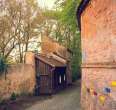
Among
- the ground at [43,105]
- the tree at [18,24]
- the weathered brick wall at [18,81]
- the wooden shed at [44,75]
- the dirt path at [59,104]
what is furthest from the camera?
the tree at [18,24]

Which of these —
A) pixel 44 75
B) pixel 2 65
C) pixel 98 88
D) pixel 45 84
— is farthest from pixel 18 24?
pixel 98 88

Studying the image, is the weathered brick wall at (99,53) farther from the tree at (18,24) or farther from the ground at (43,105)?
the tree at (18,24)

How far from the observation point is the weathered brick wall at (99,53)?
10.5m

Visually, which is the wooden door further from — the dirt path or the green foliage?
the green foliage

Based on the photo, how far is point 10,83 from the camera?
20359mm

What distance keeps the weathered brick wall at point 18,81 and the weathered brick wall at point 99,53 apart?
258 inches

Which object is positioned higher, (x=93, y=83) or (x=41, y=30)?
(x=41, y=30)

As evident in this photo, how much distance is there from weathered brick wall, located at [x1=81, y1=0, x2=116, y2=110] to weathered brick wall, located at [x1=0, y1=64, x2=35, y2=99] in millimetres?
6543

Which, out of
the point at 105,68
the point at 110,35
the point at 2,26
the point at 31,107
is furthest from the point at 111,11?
the point at 2,26

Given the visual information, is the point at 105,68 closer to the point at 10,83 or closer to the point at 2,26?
the point at 10,83

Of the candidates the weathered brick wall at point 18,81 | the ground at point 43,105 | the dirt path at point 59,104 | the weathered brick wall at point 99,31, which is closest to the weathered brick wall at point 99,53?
the weathered brick wall at point 99,31

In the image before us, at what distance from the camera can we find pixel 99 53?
12.3 meters

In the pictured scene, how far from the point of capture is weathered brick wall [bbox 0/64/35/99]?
19.5m

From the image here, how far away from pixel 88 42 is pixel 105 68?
12.3ft
